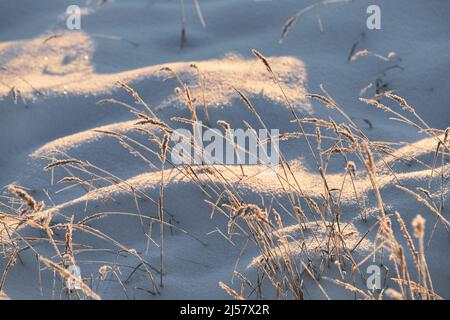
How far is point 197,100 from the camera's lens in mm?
2574

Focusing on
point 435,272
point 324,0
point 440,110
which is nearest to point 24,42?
point 324,0

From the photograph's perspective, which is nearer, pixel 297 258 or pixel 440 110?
pixel 297 258

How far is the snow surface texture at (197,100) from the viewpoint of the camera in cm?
180

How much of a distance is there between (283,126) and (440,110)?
0.68m

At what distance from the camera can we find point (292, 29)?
3123 millimetres

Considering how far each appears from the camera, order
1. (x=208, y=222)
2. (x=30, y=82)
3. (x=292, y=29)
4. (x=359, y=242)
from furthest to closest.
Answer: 1. (x=292, y=29)
2. (x=30, y=82)
3. (x=208, y=222)
4. (x=359, y=242)

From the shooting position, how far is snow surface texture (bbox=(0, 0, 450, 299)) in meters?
1.80

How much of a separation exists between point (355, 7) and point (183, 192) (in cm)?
166

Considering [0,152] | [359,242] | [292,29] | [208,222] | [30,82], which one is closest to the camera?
[359,242]

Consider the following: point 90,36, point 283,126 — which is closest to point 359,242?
point 283,126

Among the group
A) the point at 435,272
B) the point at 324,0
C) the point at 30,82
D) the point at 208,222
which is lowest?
the point at 435,272

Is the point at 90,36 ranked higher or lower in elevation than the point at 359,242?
higher

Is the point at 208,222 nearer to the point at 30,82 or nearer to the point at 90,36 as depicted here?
the point at 30,82

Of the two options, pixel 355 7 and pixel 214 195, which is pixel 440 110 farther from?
pixel 214 195
